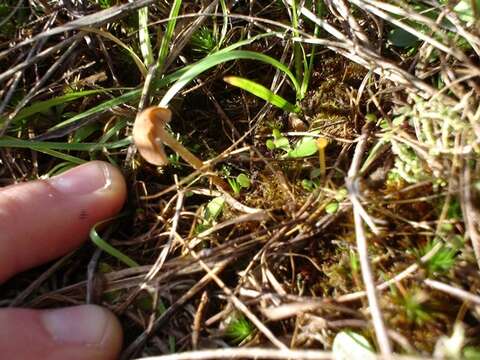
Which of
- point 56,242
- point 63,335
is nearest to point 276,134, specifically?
point 56,242

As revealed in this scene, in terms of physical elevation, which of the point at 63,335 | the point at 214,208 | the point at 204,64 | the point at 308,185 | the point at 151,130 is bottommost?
the point at 63,335

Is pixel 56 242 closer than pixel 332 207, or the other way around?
pixel 332 207

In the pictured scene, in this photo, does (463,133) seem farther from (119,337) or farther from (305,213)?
(119,337)

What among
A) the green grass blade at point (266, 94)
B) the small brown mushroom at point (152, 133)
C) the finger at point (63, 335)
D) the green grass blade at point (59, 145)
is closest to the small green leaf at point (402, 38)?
the green grass blade at point (266, 94)

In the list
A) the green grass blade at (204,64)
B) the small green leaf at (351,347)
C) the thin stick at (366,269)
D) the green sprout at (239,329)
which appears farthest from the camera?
the green grass blade at (204,64)

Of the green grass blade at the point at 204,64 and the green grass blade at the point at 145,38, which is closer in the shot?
the green grass blade at the point at 204,64

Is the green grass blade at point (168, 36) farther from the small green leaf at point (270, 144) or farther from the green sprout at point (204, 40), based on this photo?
the small green leaf at point (270, 144)

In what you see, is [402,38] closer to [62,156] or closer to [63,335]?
[62,156]

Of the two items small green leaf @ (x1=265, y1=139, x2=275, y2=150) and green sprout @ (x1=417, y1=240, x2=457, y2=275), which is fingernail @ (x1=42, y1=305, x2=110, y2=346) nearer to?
small green leaf @ (x1=265, y1=139, x2=275, y2=150)
